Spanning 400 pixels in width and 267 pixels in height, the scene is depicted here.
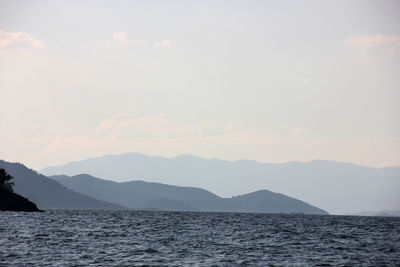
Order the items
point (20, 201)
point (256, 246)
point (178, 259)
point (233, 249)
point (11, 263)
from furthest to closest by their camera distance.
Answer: point (20, 201) < point (256, 246) < point (233, 249) < point (178, 259) < point (11, 263)

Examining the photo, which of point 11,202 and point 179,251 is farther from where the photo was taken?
point 11,202

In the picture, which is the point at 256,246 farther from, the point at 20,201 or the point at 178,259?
the point at 20,201

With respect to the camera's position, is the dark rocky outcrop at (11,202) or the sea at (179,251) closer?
the sea at (179,251)

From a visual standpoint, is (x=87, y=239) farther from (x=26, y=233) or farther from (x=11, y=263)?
(x=11, y=263)

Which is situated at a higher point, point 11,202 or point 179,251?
point 11,202

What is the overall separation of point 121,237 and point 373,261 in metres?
36.1

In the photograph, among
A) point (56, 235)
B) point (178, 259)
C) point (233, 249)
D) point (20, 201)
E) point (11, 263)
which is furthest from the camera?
point (20, 201)

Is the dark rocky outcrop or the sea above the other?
the dark rocky outcrop

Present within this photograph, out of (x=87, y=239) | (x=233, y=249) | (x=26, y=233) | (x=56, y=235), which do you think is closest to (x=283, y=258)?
(x=233, y=249)

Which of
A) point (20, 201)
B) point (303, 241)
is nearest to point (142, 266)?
point (303, 241)

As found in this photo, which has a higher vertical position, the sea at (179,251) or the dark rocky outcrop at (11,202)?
the dark rocky outcrop at (11,202)

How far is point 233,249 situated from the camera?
65500 millimetres

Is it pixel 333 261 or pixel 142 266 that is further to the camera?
pixel 333 261

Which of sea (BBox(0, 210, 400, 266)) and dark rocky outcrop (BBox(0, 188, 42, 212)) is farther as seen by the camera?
dark rocky outcrop (BBox(0, 188, 42, 212))
